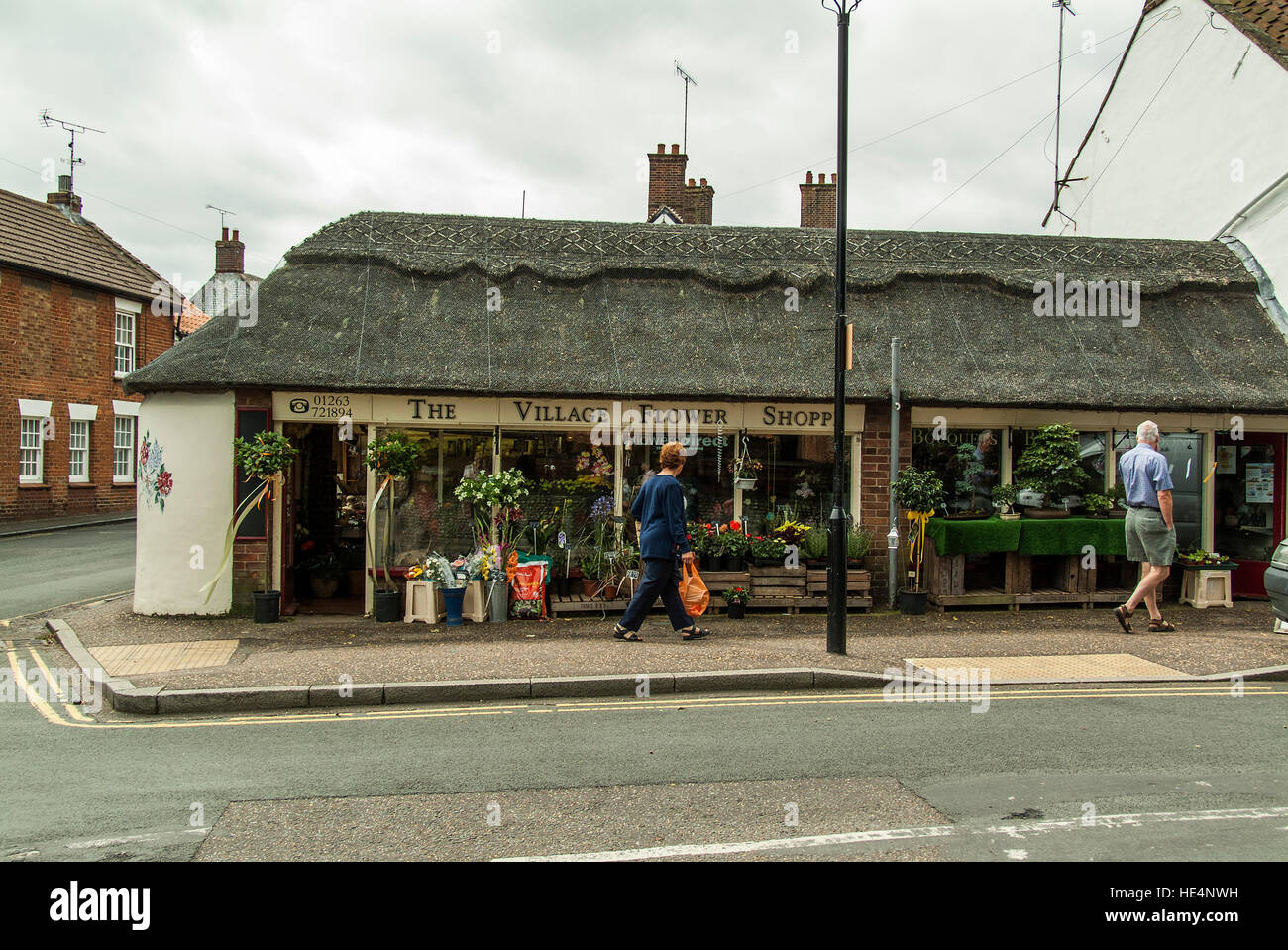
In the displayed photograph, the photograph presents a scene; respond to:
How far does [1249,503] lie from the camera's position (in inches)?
512

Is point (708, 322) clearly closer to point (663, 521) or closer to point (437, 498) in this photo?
point (663, 521)

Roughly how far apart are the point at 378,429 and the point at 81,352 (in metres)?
19.9

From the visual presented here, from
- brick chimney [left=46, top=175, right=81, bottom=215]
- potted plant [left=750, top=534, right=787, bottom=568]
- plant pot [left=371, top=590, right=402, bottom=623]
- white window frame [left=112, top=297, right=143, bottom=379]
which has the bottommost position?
plant pot [left=371, top=590, right=402, bottom=623]

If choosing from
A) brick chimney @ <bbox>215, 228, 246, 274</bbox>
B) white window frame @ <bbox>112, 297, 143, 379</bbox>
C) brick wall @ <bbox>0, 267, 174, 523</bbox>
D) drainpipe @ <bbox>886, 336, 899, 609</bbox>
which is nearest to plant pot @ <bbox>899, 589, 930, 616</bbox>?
drainpipe @ <bbox>886, 336, 899, 609</bbox>

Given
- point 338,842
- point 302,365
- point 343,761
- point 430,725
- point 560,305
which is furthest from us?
point 560,305

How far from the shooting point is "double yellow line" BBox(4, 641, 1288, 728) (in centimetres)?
711

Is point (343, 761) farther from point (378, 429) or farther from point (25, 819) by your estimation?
point (378, 429)

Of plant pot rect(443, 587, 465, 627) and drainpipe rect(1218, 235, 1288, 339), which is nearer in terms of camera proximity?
plant pot rect(443, 587, 465, 627)

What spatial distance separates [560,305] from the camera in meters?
12.6

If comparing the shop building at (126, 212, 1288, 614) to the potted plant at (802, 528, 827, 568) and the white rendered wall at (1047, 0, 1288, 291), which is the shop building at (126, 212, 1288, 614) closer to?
the potted plant at (802, 528, 827, 568)

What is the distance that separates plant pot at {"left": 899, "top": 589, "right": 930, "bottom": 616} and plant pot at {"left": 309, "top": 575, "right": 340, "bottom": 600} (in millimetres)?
7550

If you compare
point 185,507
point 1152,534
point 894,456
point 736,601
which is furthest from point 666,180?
point 1152,534

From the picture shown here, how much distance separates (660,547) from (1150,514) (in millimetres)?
5466

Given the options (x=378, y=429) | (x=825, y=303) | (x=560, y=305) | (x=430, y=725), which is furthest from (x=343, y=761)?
(x=825, y=303)
